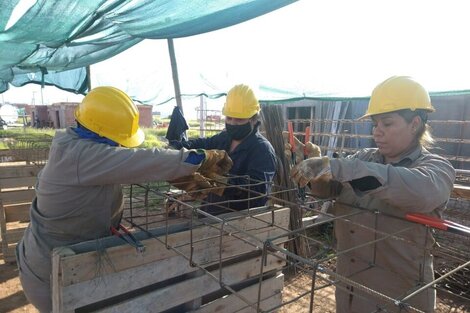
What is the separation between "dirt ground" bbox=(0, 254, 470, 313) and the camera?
4.19 m

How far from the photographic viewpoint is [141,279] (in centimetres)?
180

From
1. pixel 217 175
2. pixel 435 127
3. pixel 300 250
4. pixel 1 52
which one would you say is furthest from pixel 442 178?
pixel 435 127

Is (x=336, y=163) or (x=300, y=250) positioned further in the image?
(x=300, y=250)

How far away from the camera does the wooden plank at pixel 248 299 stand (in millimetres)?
2105

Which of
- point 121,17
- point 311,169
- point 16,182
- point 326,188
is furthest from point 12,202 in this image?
point 311,169

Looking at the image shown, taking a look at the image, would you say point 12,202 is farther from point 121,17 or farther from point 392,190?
point 392,190

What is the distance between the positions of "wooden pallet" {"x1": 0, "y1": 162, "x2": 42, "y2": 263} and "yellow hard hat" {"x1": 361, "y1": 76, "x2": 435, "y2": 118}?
5336mm

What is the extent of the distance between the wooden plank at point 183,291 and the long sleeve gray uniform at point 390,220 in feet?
2.05

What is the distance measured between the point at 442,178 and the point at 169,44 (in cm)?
439

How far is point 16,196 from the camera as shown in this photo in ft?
17.2

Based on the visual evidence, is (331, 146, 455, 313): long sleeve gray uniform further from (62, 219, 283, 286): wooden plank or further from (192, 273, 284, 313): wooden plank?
(62, 219, 283, 286): wooden plank

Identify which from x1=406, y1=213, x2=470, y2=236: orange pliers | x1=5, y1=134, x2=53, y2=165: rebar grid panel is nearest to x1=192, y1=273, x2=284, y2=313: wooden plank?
x1=406, y1=213, x2=470, y2=236: orange pliers

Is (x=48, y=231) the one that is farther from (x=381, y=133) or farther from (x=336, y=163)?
(x=381, y=133)

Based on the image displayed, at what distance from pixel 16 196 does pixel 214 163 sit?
4.50 m
